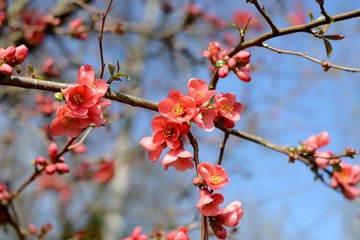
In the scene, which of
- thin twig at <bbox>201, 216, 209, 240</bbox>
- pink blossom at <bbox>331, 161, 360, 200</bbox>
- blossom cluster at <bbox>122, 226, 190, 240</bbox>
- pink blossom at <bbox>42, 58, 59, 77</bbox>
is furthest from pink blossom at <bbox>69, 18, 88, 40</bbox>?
thin twig at <bbox>201, 216, 209, 240</bbox>

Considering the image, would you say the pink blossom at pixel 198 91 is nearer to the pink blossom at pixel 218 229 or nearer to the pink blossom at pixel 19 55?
the pink blossom at pixel 218 229

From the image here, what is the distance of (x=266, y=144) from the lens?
1.70 metres

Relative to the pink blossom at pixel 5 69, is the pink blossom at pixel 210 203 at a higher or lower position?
lower

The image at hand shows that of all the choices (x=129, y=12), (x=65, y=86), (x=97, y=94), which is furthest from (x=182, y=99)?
(x=129, y=12)

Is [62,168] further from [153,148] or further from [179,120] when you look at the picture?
[179,120]

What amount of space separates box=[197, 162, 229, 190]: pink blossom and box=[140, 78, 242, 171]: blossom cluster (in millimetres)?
67

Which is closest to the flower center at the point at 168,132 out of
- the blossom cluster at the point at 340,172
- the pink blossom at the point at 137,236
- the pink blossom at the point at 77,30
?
the pink blossom at the point at 137,236

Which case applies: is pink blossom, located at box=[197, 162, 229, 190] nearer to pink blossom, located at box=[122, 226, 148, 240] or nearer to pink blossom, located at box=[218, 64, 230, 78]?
pink blossom, located at box=[218, 64, 230, 78]

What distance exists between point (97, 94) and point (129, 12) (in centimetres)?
572

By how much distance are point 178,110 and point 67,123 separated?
372mm

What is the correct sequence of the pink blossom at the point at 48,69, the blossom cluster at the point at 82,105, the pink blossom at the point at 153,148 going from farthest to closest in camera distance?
the pink blossom at the point at 48,69, the pink blossom at the point at 153,148, the blossom cluster at the point at 82,105

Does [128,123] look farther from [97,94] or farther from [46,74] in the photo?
[97,94]

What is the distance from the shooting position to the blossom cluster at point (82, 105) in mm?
1286

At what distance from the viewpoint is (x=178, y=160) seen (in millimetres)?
1390
